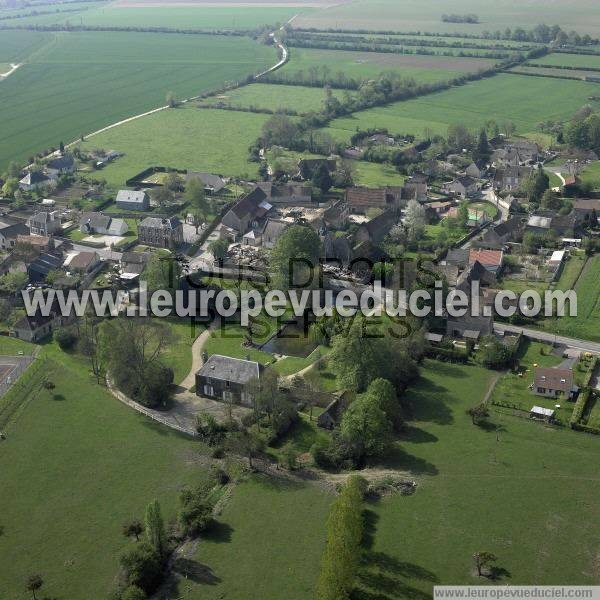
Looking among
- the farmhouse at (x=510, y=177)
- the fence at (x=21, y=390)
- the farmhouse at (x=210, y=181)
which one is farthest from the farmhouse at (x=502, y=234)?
the fence at (x=21, y=390)

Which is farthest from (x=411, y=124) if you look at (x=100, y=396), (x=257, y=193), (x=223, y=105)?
(x=100, y=396)

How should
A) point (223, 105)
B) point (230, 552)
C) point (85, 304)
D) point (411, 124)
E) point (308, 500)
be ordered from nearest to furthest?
1. point (230, 552)
2. point (308, 500)
3. point (85, 304)
4. point (411, 124)
5. point (223, 105)

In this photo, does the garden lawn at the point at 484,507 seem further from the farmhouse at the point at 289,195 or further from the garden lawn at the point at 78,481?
the farmhouse at the point at 289,195

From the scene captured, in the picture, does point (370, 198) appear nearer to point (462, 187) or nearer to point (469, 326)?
point (462, 187)

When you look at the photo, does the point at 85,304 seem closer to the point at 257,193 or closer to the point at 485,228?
the point at 257,193

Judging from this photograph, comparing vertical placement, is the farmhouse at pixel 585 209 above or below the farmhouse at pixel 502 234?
above

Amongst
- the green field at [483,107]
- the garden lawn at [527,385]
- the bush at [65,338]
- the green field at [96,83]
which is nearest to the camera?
the garden lawn at [527,385]
